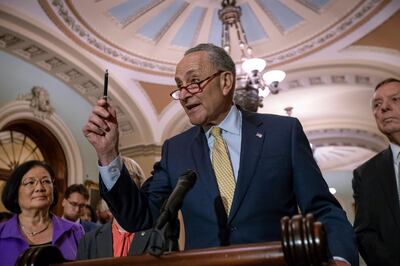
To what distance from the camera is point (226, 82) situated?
1464mm

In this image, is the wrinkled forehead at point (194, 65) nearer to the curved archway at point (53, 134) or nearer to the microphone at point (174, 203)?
the microphone at point (174, 203)

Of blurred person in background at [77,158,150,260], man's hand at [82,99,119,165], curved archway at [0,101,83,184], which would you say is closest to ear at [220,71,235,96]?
man's hand at [82,99,119,165]

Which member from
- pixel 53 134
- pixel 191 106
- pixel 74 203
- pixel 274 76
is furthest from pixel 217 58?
pixel 53 134

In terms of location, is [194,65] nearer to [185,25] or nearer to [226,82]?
[226,82]

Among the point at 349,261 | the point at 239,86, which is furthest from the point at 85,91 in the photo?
the point at 349,261

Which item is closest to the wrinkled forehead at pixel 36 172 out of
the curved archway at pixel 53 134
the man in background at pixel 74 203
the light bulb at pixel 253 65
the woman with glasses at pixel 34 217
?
the woman with glasses at pixel 34 217

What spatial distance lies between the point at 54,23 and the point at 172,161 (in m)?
4.64

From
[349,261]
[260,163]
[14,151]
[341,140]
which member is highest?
[341,140]

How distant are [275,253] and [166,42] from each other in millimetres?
6132

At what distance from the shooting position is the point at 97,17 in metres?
5.75

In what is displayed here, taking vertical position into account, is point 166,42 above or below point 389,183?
above

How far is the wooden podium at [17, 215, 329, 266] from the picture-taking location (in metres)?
0.74

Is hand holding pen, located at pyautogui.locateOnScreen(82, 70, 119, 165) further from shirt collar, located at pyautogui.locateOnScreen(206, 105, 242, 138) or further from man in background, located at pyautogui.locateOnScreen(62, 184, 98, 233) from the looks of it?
man in background, located at pyautogui.locateOnScreen(62, 184, 98, 233)

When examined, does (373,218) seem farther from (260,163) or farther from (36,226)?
(36,226)
